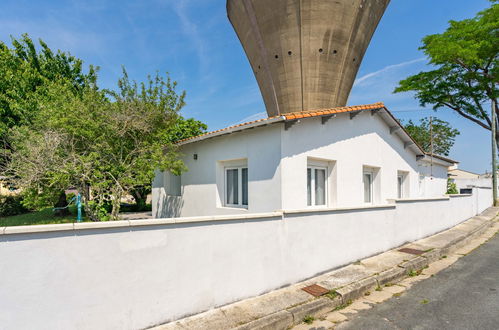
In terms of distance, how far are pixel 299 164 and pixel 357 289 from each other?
9.40ft

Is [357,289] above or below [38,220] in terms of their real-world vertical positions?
above

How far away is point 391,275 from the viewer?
16.8 ft

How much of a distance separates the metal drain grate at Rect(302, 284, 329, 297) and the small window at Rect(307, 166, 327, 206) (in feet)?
8.52

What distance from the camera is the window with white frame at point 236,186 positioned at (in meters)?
7.19

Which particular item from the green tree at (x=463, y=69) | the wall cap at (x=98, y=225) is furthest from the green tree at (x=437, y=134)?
the wall cap at (x=98, y=225)

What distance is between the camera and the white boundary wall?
245cm

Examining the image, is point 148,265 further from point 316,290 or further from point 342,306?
Answer: point 342,306

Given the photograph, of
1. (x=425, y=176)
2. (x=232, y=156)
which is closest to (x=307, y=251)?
(x=232, y=156)

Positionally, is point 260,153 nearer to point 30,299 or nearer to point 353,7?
point 30,299

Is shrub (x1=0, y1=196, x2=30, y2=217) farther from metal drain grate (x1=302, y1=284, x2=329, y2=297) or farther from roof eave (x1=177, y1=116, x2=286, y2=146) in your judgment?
metal drain grate (x1=302, y1=284, x2=329, y2=297)

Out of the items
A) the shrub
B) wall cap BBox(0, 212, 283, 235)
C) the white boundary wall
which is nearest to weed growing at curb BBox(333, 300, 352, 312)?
the white boundary wall

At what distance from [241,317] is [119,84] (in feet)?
30.6

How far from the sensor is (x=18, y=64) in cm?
1293

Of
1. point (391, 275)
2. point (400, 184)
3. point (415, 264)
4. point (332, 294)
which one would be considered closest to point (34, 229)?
point (332, 294)
